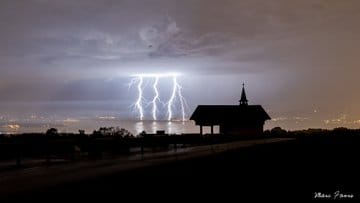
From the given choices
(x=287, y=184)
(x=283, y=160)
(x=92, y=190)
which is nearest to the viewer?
(x=92, y=190)

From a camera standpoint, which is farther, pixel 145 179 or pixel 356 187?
pixel 356 187

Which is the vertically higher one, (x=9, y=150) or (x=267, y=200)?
(x=9, y=150)

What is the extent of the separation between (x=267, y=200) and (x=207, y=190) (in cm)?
193

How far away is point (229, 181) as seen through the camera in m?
19.2

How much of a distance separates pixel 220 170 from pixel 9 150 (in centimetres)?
793

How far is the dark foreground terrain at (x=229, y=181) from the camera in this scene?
505 inches

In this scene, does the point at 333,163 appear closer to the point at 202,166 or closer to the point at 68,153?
the point at 202,166

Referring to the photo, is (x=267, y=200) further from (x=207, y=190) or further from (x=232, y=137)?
(x=232, y=137)

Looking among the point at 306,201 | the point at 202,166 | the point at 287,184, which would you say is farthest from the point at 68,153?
the point at 306,201

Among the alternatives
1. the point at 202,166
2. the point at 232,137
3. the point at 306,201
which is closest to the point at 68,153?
the point at 202,166

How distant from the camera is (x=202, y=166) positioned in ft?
70.4

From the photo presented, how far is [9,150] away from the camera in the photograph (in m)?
20.5

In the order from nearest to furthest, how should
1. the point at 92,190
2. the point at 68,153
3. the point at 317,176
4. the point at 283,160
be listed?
the point at 92,190 < the point at 317,176 < the point at 68,153 < the point at 283,160

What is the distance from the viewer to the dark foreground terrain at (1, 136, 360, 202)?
1282cm
